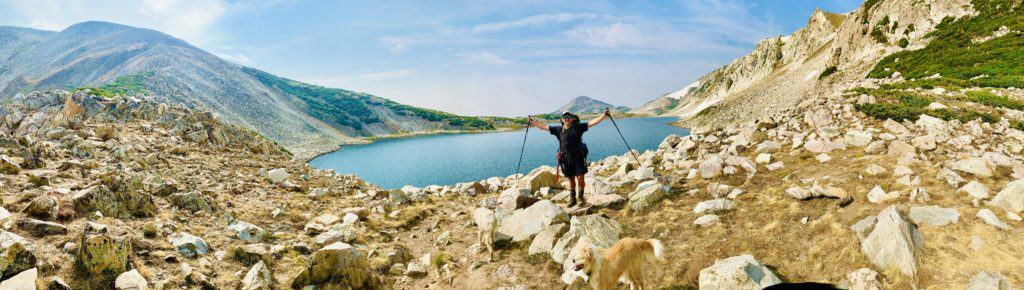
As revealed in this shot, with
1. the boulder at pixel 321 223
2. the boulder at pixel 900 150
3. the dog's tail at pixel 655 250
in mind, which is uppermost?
the boulder at pixel 900 150

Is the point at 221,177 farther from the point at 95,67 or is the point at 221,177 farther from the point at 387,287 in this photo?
the point at 95,67

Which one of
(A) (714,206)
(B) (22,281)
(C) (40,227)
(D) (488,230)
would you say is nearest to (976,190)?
(A) (714,206)

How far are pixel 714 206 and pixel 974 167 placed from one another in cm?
509

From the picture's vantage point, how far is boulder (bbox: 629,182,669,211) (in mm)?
11355

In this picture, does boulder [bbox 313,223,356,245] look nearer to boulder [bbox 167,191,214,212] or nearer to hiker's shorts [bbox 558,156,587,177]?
boulder [bbox 167,191,214,212]

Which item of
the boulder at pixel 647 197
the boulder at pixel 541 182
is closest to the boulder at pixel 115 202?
the boulder at pixel 541 182

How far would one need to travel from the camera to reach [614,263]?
22.0 feet

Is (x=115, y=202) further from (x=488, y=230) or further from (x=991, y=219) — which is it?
(x=991, y=219)

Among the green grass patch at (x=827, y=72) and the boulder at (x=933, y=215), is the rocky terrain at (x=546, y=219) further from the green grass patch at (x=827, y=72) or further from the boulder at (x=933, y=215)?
the green grass patch at (x=827, y=72)

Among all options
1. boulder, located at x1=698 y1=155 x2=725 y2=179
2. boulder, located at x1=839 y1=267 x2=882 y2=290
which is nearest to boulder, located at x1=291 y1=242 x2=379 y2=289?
boulder, located at x1=839 y1=267 x2=882 y2=290

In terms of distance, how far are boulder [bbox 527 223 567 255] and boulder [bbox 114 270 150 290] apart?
715 cm

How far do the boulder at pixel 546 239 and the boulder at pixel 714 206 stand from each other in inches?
146

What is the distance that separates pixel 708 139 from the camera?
63.8ft

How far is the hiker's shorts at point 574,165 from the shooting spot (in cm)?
1161
